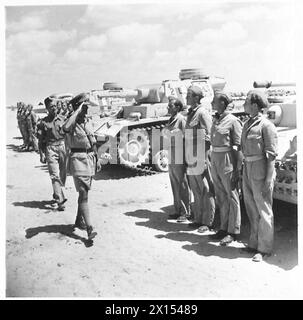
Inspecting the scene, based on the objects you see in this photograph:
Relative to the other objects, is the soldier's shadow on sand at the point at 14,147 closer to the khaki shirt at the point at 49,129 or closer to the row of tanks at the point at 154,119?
the row of tanks at the point at 154,119

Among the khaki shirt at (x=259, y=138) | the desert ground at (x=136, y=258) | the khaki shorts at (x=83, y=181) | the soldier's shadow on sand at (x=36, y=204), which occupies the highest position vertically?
the khaki shirt at (x=259, y=138)

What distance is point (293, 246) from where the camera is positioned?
577 centimetres

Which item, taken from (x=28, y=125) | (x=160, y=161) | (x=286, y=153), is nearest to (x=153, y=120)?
(x=160, y=161)

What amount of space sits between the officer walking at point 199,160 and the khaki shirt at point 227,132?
18.3 inches

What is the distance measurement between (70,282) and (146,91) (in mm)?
8973

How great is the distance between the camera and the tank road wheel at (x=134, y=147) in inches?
440

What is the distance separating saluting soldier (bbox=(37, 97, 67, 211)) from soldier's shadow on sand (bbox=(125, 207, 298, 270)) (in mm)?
1903

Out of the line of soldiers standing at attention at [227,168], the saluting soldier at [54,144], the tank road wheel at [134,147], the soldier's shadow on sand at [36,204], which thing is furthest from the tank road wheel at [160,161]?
the line of soldiers standing at attention at [227,168]

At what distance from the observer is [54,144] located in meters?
8.12

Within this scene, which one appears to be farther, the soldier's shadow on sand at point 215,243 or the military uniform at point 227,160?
the military uniform at point 227,160

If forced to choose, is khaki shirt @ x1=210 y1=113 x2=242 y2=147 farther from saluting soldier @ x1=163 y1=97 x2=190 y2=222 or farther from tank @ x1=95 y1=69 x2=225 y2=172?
tank @ x1=95 y1=69 x2=225 y2=172

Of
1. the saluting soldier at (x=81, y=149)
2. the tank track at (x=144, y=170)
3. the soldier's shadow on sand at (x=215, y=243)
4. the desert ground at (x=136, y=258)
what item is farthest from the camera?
the tank track at (x=144, y=170)
